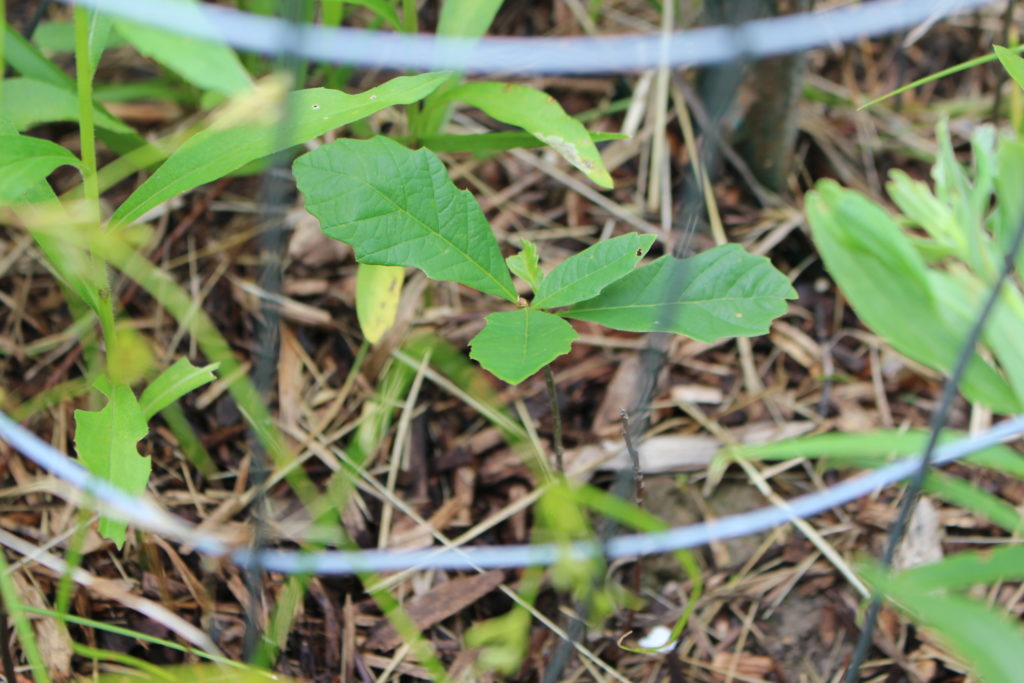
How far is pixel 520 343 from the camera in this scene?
0.76 meters

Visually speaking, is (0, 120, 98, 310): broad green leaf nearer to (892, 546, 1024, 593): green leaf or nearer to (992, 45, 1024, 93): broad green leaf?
(892, 546, 1024, 593): green leaf

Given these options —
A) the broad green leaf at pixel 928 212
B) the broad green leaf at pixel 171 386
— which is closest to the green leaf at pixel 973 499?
the broad green leaf at pixel 928 212

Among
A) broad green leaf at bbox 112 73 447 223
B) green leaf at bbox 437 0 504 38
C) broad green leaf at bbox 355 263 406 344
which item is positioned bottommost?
broad green leaf at bbox 355 263 406 344

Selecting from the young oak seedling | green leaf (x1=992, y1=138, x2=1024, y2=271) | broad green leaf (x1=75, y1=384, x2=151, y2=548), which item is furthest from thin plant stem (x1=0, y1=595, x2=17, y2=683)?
green leaf (x1=992, y1=138, x2=1024, y2=271)

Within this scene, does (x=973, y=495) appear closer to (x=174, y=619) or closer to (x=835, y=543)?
(x=835, y=543)

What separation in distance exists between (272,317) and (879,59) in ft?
4.17

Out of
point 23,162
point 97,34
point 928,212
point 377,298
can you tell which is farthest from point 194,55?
point 928,212

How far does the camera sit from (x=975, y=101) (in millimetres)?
1464

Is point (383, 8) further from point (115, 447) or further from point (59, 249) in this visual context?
point (115, 447)

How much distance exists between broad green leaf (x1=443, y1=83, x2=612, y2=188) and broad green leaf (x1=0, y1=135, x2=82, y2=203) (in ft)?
1.41

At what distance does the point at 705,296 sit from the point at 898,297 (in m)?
0.18

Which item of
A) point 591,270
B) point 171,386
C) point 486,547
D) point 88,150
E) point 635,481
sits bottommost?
point 486,547

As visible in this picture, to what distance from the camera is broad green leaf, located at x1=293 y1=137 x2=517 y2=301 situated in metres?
→ 0.81

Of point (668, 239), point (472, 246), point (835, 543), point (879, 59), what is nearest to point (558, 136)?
point (472, 246)
